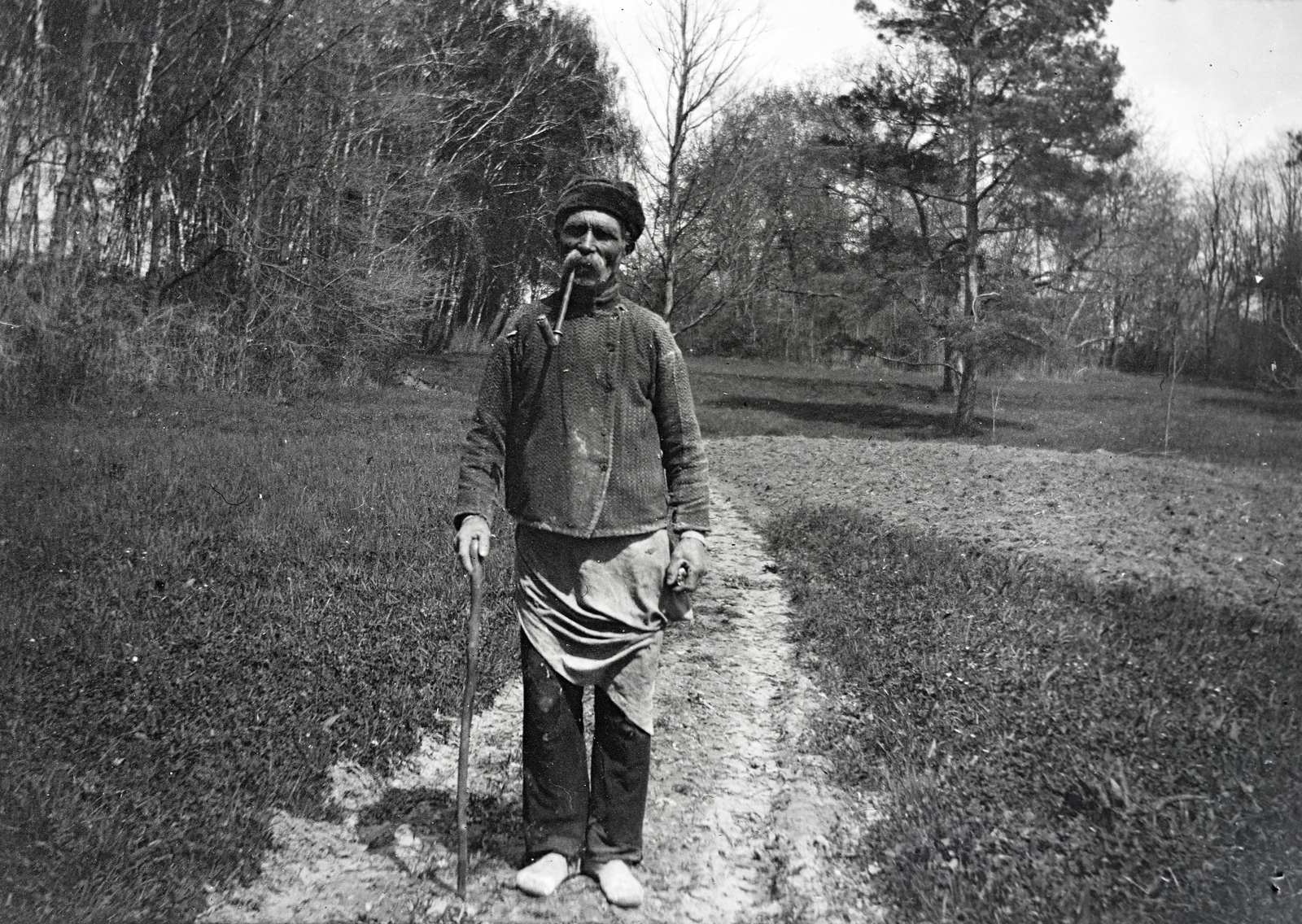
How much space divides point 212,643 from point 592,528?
2856 mm

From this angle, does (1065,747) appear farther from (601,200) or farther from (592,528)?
(601,200)

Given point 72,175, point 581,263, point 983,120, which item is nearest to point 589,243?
point 581,263

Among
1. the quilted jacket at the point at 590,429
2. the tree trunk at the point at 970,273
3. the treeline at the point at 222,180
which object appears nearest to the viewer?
the quilted jacket at the point at 590,429

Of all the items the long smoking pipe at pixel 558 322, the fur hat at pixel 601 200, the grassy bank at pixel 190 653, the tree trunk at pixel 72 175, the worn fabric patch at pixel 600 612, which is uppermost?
the tree trunk at pixel 72 175

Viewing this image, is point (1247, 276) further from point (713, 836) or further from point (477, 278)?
point (477, 278)

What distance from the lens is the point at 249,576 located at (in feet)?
19.5

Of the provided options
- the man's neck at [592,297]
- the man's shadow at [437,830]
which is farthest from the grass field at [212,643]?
the man's neck at [592,297]

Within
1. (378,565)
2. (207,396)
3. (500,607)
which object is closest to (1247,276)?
(500,607)

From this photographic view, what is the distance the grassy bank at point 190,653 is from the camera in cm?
307

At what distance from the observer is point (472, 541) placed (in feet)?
10.1

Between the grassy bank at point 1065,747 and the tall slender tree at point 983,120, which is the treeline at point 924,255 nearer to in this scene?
the tall slender tree at point 983,120

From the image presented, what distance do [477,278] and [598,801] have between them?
35.5 meters

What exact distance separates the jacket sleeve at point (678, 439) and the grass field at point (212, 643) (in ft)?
4.80

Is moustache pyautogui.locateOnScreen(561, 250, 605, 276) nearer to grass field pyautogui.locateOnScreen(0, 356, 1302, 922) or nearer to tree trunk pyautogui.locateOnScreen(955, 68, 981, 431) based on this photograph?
grass field pyautogui.locateOnScreen(0, 356, 1302, 922)
